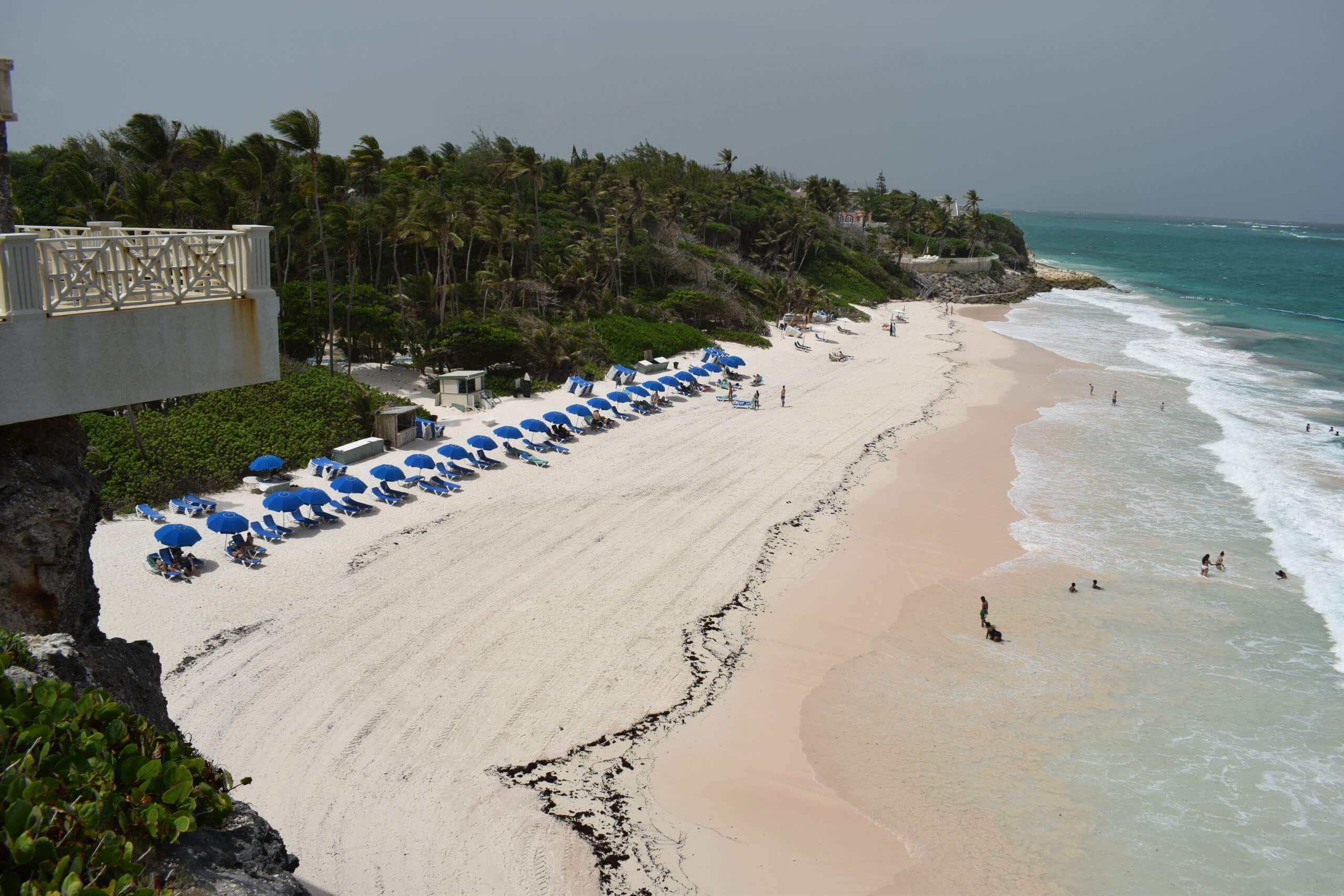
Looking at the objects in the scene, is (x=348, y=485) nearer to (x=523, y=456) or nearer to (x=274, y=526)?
(x=274, y=526)

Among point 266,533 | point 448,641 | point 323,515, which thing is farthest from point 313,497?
point 448,641

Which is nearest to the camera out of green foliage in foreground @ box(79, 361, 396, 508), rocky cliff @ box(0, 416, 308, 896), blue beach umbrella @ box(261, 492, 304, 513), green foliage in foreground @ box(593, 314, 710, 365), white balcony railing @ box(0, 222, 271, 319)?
rocky cliff @ box(0, 416, 308, 896)

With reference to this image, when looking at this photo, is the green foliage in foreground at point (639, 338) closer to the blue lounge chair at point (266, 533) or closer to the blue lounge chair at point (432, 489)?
the blue lounge chair at point (432, 489)

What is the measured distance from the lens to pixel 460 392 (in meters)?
30.1

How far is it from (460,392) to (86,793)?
2589 centimetres

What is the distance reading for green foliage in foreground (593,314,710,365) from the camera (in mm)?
38844

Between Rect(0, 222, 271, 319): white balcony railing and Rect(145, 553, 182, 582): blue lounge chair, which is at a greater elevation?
Rect(0, 222, 271, 319): white balcony railing

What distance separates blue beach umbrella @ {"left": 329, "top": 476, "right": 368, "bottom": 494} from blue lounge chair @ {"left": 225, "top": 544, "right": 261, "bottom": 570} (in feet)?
8.99

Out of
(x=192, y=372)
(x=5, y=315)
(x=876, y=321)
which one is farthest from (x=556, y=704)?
(x=876, y=321)

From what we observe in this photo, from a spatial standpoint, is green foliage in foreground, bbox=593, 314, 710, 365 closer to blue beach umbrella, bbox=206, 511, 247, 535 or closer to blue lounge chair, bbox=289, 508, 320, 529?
blue lounge chair, bbox=289, 508, 320, 529

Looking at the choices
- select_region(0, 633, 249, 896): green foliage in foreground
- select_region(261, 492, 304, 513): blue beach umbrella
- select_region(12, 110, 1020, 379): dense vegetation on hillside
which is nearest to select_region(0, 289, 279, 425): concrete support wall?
select_region(0, 633, 249, 896): green foliage in foreground

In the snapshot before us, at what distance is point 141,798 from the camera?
16.6ft

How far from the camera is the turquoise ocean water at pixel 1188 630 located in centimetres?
1184

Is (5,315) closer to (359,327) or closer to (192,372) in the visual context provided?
(192,372)
